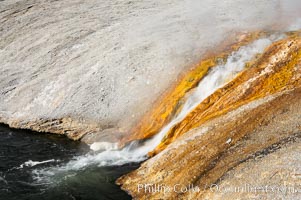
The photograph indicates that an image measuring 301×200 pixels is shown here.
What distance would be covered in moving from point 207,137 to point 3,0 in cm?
1932

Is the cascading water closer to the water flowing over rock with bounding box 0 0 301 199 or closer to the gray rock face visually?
the water flowing over rock with bounding box 0 0 301 199

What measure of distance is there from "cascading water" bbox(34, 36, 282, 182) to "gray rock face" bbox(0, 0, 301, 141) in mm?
1615

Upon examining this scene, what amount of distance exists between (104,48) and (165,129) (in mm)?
7431

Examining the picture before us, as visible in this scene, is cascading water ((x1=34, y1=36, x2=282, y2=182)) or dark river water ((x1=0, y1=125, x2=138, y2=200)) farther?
cascading water ((x1=34, y1=36, x2=282, y2=182))

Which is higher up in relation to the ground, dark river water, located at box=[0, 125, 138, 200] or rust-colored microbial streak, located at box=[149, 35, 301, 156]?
rust-colored microbial streak, located at box=[149, 35, 301, 156]

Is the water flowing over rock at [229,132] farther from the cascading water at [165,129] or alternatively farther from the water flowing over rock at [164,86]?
the cascading water at [165,129]

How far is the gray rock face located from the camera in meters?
23.0

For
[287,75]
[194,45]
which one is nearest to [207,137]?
[287,75]

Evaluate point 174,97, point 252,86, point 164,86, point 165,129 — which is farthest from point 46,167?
point 252,86

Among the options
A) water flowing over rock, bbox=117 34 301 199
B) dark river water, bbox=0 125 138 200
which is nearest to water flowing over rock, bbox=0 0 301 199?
water flowing over rock, bbox=117 34 301 199

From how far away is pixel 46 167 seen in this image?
18922 mm

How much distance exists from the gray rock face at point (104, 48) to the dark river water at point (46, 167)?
1.68 metres

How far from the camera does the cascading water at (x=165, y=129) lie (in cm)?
1933

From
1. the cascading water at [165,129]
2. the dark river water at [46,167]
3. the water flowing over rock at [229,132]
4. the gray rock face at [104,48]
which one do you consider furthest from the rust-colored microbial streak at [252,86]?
the gray rock face at [104,48]
